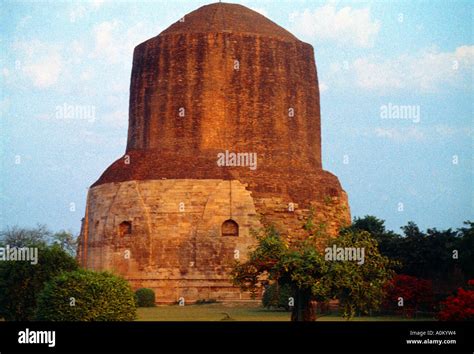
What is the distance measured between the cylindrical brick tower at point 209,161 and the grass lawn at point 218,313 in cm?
207

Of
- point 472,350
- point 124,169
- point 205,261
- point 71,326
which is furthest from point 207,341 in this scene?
point 124,169

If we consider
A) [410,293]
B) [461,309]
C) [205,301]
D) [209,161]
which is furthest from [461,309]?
[209,161]

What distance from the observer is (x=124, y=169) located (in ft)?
116

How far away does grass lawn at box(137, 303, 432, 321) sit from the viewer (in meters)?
23.8

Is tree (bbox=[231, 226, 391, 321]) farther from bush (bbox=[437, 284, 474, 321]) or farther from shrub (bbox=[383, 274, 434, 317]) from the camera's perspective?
shrub (bbox=[383, 274, 434, 317])

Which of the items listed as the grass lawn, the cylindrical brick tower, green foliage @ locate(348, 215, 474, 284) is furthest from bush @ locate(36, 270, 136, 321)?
the cylindrical brick tower

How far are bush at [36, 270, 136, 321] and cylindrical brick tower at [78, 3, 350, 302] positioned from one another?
13565 millimetres

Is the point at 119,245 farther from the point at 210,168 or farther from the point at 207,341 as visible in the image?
the point at 207,341

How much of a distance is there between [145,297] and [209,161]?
250 inches

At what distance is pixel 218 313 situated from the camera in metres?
26.2

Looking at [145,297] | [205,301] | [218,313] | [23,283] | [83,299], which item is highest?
[23,283]

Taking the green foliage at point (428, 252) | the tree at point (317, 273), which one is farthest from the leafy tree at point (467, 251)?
the tree at point (317, 273)

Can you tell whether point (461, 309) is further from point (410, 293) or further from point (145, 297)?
point (145, 297)

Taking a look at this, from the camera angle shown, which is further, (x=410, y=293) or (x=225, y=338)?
(x=410, y=293)
